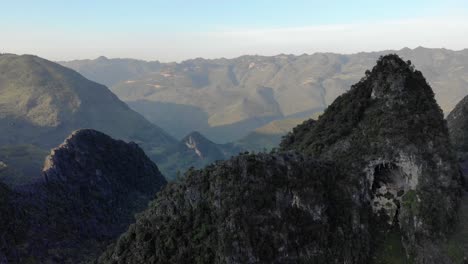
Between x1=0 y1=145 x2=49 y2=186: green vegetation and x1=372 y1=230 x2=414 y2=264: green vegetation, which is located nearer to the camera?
x1=372 y1=230 x2=414 y2=264: green vegetation

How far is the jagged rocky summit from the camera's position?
47812 millimetres

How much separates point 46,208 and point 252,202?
5633 cm

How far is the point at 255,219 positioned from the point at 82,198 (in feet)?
212

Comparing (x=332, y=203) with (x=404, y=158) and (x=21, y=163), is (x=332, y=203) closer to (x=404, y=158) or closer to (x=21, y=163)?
(x=404, y=158)

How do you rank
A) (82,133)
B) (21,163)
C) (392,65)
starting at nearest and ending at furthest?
1. (392,65)
2. (82,133)
3. (21,163)

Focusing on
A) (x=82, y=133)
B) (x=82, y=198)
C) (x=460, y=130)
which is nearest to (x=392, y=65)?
(x=460, y=130)

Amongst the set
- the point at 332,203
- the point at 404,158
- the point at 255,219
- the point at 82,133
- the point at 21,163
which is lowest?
the point at 21,163

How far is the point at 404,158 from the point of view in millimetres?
54625

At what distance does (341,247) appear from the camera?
166 feet

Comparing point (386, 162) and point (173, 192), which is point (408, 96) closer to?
point (386, 162)

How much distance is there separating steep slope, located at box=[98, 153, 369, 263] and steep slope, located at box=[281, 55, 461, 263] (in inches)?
155

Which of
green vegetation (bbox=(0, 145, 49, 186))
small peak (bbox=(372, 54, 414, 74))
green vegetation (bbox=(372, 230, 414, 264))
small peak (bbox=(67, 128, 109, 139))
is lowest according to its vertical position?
green vegetation (bbox=(0, 145, 49, 186))

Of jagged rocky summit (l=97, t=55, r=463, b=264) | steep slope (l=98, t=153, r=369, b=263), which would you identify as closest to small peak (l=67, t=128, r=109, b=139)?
jagged rocky summit (l=97, t=55, r=463, b=264)

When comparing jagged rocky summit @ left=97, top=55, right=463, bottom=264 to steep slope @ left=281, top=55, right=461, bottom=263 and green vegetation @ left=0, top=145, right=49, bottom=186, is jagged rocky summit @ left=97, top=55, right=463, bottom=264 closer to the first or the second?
steep slope @ left=281, top=55, right=461, bottom=263
